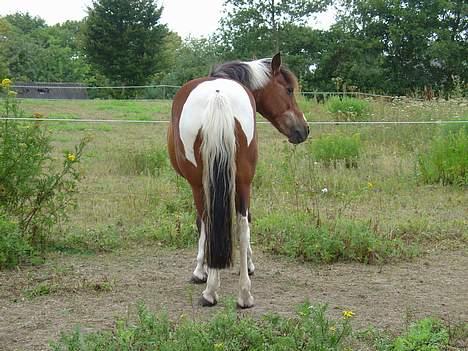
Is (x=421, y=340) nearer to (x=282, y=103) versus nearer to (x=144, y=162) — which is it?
(x=282, y=103)

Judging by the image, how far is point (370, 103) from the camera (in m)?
13.8

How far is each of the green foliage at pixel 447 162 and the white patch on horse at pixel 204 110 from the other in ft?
15.5

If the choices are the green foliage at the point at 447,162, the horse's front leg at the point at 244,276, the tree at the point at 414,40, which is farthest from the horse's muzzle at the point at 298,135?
the tree at the point at 414,40

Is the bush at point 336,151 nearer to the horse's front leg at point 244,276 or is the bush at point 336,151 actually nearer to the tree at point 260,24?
the horse's front leg at point 244,276

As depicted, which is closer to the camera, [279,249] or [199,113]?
[199,113]

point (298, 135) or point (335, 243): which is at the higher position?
point (298, 135)

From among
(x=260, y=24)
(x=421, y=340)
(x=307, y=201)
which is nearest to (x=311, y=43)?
(x=260, y=24)

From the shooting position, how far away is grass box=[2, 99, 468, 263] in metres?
5.78

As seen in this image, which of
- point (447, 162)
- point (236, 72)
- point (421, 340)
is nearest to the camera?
point (421, 340)

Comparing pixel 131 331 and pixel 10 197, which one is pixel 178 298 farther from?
pixel 10 197

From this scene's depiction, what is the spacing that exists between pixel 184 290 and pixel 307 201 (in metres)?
2.87

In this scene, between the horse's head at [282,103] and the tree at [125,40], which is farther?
the tree at [125,40]

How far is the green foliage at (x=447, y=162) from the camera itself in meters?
8.07

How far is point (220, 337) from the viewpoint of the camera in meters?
3.16
